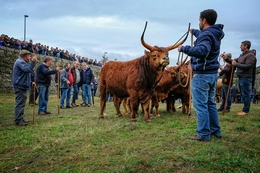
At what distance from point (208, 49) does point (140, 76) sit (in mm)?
2862

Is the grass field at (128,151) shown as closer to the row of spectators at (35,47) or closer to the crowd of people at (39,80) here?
the crowd of people at (39,80)

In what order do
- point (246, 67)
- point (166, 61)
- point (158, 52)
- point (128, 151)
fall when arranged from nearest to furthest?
point (128, 151), point (166, 61), point (158, 52), point (246, 67)

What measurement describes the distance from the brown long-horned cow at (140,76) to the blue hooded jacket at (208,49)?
1.55 metres

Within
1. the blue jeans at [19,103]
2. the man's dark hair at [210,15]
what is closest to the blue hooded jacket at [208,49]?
the man's dark hair at [210,15]

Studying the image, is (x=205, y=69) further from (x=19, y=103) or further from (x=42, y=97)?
(x=42, y=97)

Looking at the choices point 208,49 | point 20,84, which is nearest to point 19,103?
point 20,84

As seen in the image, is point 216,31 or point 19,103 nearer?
point 216,31

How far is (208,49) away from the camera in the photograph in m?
4.15

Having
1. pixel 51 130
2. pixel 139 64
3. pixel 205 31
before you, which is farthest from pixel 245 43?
pixel 51 130

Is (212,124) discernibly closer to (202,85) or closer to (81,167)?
(202,85)

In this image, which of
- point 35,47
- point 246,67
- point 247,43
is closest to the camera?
point 246,67

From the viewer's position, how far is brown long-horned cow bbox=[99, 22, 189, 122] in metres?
6.43

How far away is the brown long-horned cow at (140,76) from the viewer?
6.43 meters

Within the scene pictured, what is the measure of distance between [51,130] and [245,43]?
651cm
